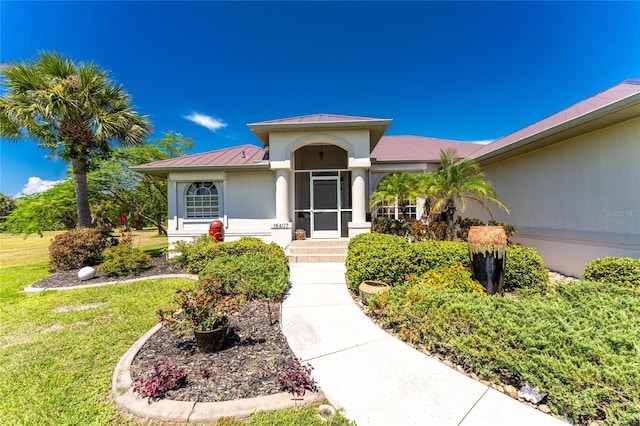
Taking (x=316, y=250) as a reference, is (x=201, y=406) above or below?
below

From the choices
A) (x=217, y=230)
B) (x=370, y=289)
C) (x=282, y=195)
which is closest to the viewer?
(x=370, y=289)

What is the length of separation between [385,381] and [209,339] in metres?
2.44

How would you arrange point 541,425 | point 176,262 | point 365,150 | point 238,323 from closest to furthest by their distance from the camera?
point 541,425, point 238,323, point 176,262, point 365,150

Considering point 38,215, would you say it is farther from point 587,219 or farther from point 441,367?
point 587,219

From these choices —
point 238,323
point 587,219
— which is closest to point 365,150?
point 587,219

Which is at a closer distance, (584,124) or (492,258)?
(492,258)

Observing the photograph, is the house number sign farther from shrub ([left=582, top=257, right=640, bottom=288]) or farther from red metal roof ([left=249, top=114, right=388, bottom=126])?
shrub ([left=582, top=257, right=640, bottom=288])

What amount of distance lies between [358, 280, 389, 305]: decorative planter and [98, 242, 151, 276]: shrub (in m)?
7.81

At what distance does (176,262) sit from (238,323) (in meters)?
6.41

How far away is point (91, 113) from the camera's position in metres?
10.6

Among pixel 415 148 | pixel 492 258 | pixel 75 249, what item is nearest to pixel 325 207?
pixel 415 148

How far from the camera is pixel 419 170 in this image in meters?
12.7

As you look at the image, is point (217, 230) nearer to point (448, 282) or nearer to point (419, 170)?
point (448, 282)

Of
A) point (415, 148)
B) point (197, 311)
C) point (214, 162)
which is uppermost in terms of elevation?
point (415, 148)
